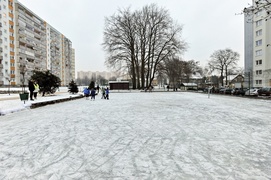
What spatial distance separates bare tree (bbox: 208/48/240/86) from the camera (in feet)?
205

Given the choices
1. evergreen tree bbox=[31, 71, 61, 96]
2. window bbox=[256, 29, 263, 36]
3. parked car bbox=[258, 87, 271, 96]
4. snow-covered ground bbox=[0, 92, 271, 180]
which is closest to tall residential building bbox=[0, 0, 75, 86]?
evergreen tree bbox=[31, 71, 61, 96]

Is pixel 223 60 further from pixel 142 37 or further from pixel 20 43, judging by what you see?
pixel 20 43

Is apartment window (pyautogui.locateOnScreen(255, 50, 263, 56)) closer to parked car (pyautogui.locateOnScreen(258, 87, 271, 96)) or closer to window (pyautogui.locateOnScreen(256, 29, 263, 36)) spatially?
window (pyautogui.locateOnScreen(256, 29, 263, 36))

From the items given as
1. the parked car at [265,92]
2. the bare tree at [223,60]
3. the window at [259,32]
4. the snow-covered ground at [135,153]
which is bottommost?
the snow-covered ground at [135,153]

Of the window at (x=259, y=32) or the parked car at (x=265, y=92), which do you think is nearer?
the parked car at (x=265, y=92)

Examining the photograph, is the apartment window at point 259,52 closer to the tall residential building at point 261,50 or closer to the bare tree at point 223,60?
the tall residential building at point 261,50

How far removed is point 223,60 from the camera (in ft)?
210

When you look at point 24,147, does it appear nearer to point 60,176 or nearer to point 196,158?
point 60,176

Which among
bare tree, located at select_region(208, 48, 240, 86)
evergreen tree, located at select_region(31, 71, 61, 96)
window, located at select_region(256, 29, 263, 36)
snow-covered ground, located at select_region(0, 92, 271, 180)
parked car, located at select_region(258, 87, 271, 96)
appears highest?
window, located at select_region(256, 29, 263, 36)

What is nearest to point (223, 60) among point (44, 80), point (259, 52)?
point (259, 52)

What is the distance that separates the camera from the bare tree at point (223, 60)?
62.5m

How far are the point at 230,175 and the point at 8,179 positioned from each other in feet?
12.2

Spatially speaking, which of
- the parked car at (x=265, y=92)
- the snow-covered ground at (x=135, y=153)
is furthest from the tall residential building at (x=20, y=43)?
the parked car at (x=265, y=92)

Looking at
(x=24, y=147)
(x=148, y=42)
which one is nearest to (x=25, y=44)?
(x=148, y=42)
